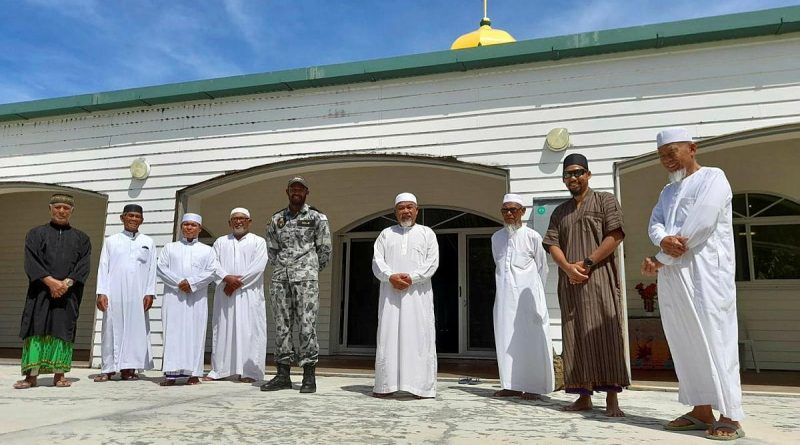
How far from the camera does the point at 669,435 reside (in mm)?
2811

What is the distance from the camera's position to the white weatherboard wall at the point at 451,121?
5.50 m

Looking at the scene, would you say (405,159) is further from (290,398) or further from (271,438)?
(271,438)

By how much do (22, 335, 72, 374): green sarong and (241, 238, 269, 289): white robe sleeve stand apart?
159 cm

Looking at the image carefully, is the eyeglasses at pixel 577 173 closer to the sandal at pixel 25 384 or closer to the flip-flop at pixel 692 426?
the flip-flop at pixel 692 426

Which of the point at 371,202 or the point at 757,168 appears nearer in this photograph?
the point at 757,168

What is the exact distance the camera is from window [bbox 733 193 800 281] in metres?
7.74

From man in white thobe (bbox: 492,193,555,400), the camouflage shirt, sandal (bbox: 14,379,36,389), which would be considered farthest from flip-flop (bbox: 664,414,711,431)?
sandal (bbox: 14,379,36,389)

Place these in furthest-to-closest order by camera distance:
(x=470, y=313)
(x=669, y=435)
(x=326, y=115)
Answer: (x=470, y=313), (x=326, y=115), (x=669, y=435)

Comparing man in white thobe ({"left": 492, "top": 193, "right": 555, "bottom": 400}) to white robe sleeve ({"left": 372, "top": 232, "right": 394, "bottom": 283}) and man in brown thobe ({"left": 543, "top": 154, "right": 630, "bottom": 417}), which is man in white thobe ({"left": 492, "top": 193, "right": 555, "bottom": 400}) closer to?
man in brown thobe ({"left": 543, "top": 154, "right": 630, "bottom": 417})

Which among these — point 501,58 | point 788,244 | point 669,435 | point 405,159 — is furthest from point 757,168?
point 669,435

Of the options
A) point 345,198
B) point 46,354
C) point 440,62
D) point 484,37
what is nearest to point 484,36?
point 484,37

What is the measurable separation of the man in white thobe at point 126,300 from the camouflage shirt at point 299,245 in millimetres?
1586

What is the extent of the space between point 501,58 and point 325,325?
205 inches

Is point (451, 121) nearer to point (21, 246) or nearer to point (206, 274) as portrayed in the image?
point (206, 274)
